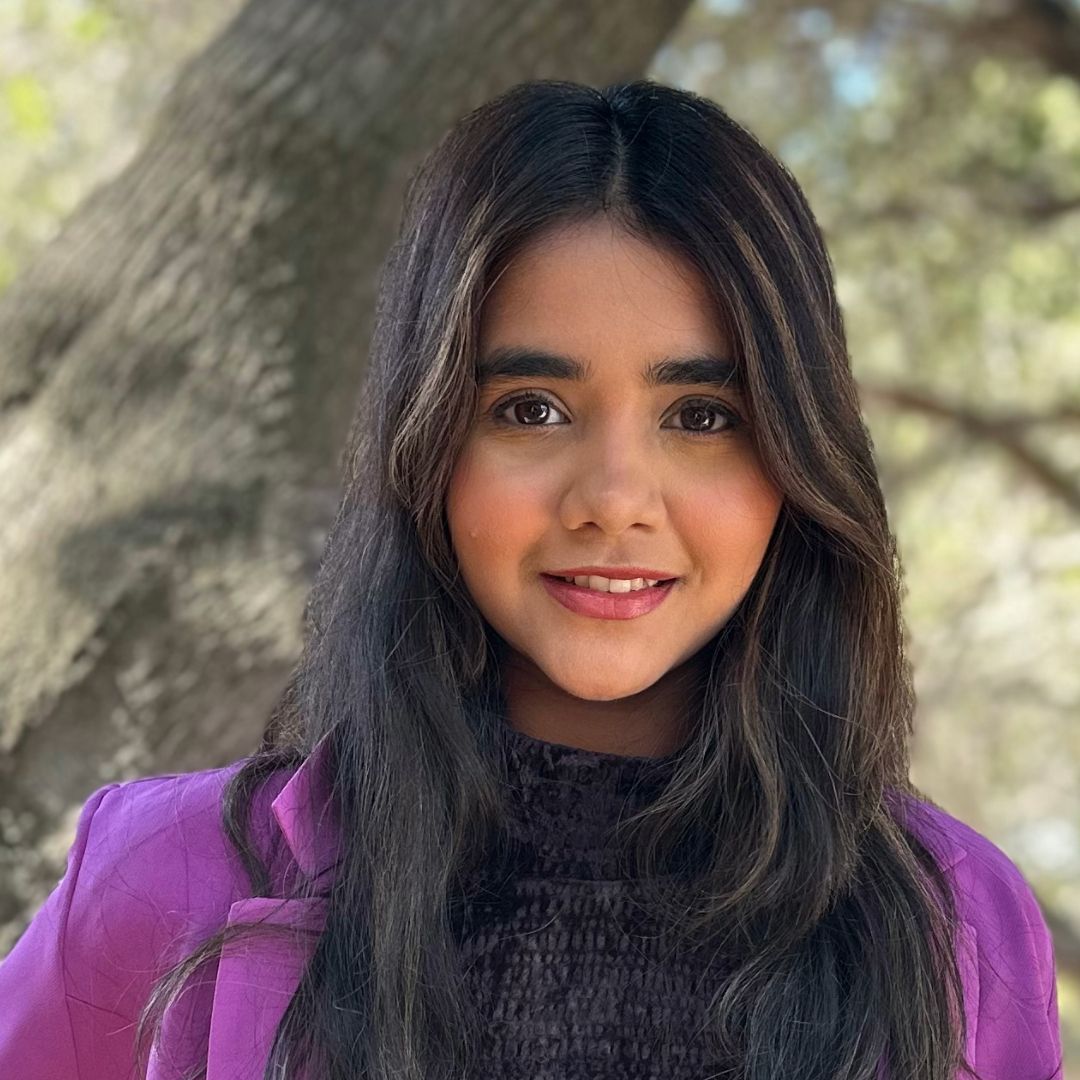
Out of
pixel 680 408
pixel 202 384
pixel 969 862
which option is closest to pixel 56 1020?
pixel 680 408

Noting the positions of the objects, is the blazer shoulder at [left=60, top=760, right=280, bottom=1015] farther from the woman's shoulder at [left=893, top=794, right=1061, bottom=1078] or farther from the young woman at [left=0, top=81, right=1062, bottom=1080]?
the woman's shoulder at [left=893, top=794, right=1061, bottom=1078]

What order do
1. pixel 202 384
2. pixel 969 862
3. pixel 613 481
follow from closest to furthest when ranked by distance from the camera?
pixel 613 481 → pixel 969 862 → pixel 202 384

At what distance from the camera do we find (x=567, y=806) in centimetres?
193

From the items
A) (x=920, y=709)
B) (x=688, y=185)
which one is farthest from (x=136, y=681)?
(x=920, y=709)

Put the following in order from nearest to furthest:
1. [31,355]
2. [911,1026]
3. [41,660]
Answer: [911,1026]
[41,660]
[31,355]

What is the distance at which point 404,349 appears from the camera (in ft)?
6.37

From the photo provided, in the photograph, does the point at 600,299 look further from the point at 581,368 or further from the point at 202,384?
the point at 202,384

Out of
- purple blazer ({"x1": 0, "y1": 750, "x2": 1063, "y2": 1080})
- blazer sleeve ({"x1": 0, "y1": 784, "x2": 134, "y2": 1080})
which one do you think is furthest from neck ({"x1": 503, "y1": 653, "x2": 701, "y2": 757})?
blazer sleeve ({"x1": 0, "y1": 784, "x2": 134, "y2": 1080})

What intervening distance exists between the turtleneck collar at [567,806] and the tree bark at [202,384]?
3.55ft

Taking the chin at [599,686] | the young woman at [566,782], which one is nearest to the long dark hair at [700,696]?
the young woman at [566,782]

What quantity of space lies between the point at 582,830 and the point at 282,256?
4.90 ft

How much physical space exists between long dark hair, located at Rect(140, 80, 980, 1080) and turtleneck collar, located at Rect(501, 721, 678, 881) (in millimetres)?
36

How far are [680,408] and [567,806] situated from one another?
45 centimetres

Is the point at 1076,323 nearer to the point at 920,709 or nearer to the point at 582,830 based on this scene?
the point at 920,709
